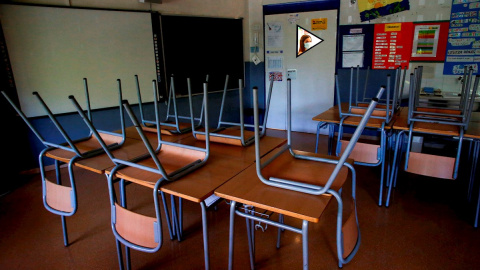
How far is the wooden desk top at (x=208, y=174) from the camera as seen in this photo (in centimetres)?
127

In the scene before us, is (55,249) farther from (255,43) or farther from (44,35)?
(255,43)

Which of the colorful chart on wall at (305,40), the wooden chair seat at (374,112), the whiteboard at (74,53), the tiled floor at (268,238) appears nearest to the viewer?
the tiled floor at (268,238)

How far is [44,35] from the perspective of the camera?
3.15 metres

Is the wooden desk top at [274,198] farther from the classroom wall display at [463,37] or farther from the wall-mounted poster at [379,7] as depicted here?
the wall-mounted poster at [379,7]

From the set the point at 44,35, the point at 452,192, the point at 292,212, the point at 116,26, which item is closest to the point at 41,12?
the point at 44,35

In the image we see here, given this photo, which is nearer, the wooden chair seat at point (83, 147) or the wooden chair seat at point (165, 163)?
the wooden chair seat at point (165, 163)

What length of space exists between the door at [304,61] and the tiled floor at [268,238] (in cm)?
216

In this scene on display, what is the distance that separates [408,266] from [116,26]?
3.76m

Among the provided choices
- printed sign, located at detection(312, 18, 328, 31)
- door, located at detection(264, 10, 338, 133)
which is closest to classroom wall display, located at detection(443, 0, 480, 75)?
door, located at detection(264, 10, 338, 133)

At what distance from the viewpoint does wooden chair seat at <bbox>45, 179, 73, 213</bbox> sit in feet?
5.73

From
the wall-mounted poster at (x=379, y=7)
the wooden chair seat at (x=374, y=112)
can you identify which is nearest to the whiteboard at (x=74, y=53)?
the wooden chair seat at (x=374, y=112)

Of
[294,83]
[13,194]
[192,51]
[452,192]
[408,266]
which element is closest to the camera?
[408,266]

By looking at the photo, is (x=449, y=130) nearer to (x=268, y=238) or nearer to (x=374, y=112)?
(x=374, y=112)

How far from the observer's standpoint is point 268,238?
2.15 m
